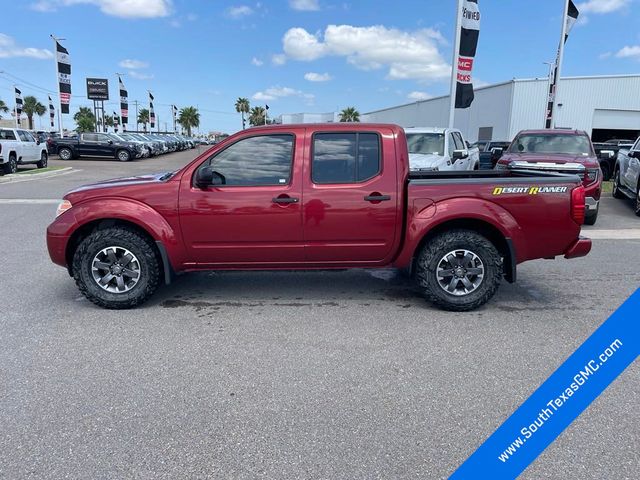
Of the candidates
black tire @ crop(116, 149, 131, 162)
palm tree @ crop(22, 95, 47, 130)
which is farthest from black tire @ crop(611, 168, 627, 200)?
palm tree @ crop(22, 95, 47, 130)

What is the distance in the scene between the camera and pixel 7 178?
17.5 m

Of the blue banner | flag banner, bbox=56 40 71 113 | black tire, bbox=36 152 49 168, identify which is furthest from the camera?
flag banner, bbox=56 40 71 113

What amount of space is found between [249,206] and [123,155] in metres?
28.2

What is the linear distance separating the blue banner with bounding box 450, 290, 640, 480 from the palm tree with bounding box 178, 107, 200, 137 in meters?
109

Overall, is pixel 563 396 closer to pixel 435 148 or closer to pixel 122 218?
pixel 122 218

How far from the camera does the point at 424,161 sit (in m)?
9.79

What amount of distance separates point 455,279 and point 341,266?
116cm

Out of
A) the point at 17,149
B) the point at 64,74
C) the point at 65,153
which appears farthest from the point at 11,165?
the point at 64,74

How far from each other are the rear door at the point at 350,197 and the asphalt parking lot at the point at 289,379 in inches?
26.4

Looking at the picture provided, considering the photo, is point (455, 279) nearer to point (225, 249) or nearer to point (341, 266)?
point (341, 266)

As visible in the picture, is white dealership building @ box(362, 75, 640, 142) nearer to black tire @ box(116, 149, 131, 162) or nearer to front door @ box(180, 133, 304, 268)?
black tire @ box(116, 149, 131, 162)

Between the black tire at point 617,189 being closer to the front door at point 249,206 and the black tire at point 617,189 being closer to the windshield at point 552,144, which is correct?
the windshield at point 552,144

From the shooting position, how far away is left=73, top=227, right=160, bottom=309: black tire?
15.6 feet

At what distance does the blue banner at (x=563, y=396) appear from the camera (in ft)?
4.64
